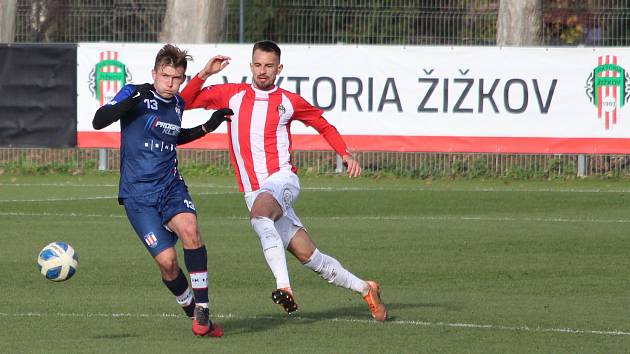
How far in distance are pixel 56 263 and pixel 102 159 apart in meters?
14.3

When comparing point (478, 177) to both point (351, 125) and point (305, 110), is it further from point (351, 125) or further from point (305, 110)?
point (305, 110)

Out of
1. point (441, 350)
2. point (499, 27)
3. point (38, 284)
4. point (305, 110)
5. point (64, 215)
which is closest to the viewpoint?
point (441, 350)

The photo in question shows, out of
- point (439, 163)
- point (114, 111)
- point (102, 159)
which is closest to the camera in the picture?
point (114, 111)

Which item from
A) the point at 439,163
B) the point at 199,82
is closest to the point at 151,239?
the point at 199,82

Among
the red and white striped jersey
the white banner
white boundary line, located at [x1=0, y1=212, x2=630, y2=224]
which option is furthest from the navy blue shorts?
the white banner

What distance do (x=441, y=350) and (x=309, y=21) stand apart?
17562 millimetres

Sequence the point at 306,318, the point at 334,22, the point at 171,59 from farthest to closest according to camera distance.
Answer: the point at 334,22
the point at 306,318
the point at 171,59

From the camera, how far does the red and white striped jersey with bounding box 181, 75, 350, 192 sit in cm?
939

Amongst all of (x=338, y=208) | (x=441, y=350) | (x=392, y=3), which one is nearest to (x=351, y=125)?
(x=338, y=208)

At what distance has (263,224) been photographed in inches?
356

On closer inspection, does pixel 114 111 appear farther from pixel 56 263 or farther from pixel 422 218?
pixel 422 218

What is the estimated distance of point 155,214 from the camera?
8.73 m

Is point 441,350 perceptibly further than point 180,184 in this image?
No

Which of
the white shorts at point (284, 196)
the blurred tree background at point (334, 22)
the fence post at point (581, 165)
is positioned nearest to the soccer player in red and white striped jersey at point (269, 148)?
the white shorts at point (284, 196)
